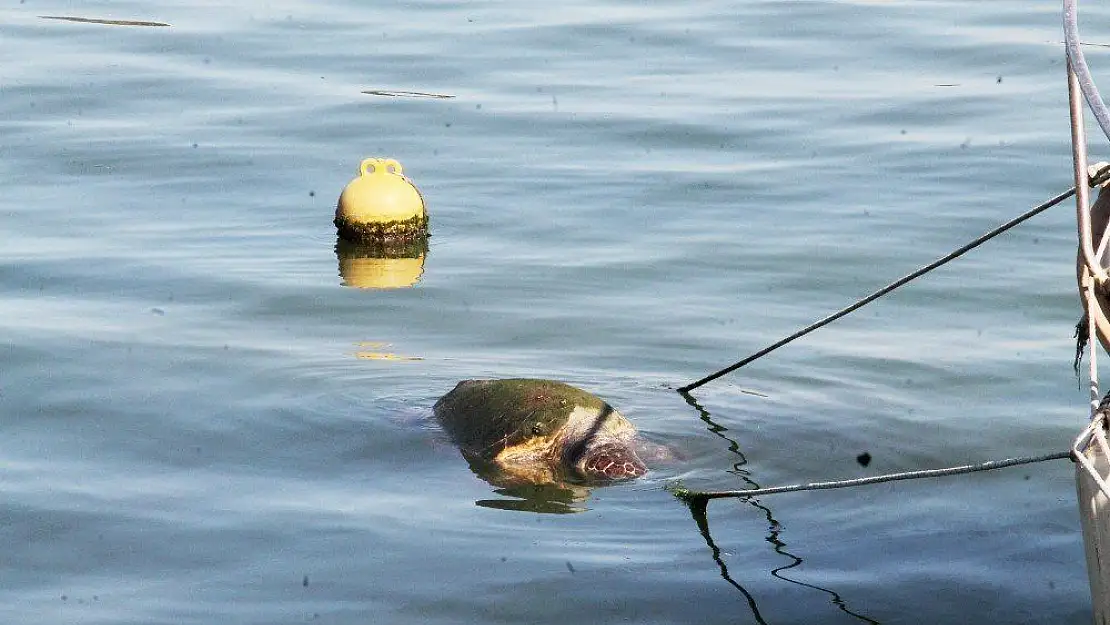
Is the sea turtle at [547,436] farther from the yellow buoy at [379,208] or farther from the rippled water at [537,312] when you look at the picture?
the yellow buoy at [379,208]

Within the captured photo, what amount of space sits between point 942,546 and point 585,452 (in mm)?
1503

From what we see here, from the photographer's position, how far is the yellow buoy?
Answer: 10695 mm

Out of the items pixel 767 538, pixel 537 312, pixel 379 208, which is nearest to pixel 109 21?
pixel 379 208

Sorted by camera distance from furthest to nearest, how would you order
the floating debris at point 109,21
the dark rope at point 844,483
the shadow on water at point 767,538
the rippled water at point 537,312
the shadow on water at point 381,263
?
the floating debris at point 109,21 → the shadow on water at point 381,263 → the rippled water at point 537,312 → the shadow on water at point 767,538 → the dark rope at point 844,483

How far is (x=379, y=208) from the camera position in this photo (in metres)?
10.7

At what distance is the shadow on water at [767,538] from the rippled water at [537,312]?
2cm

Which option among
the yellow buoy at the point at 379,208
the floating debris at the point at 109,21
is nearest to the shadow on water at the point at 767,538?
the yellow buoy at the point at 379,208

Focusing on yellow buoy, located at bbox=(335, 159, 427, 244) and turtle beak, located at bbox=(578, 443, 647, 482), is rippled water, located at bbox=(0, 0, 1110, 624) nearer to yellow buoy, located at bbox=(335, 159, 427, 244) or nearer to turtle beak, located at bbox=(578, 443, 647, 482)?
turtle beak, located at bbox=(578, 443, 647, 482)

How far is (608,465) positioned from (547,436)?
0.30 m

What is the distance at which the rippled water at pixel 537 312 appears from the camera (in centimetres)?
630

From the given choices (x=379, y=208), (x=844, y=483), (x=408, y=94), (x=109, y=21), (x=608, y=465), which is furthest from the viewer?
(x=109, y=21)

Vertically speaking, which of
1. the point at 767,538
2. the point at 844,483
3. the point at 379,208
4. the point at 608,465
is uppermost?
the point at 379,208

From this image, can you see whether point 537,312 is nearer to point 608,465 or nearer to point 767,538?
point 608,465

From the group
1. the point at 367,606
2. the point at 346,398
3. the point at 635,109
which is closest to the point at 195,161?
the point at 635,109
